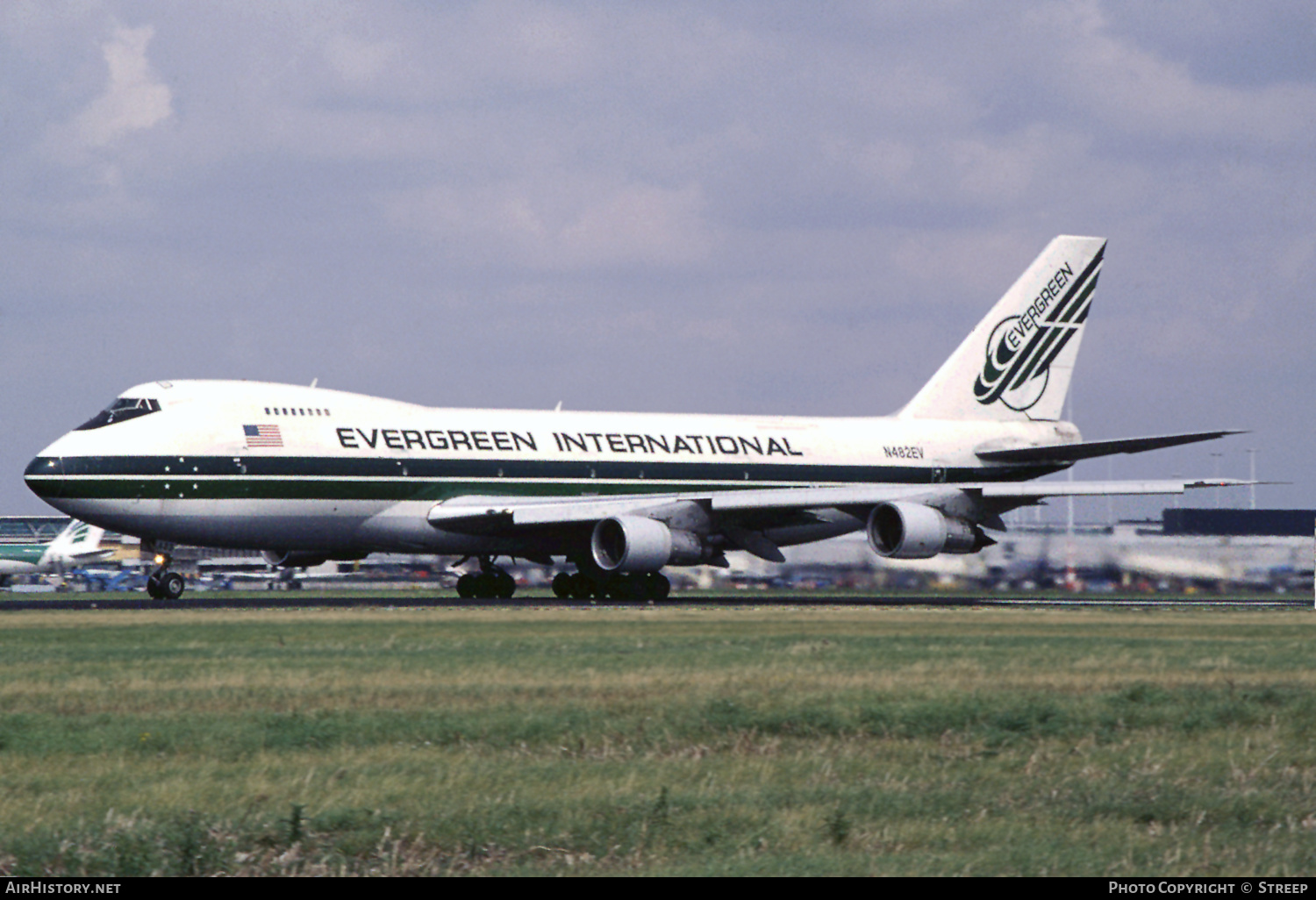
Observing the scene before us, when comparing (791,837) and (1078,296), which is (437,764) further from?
(1078,296)

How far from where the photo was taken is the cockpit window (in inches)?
1698

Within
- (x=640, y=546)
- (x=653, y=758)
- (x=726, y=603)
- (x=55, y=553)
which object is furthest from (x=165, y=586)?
(x=55, y=553)

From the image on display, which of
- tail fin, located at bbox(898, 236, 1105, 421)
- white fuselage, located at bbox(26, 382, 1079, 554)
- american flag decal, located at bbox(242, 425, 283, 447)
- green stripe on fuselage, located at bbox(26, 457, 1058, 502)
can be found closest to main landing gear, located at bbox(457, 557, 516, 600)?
white fuselage, located at bbox(26, 382, 1079, 554)

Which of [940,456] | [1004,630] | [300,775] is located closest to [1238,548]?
[940,456]

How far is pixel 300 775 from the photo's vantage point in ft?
47.1

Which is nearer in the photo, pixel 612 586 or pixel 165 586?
pixel 165 586

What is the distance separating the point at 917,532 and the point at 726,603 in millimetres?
5143

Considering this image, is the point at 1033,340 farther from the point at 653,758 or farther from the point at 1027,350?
the point at 653,758

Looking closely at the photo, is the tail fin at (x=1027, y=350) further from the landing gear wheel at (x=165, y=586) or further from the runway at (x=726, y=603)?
the landing gear wheel at (x=165, y=586)

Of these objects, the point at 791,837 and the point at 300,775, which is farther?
the point at 300,775

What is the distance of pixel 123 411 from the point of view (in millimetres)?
43312

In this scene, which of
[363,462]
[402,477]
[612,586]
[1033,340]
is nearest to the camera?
[363,462]

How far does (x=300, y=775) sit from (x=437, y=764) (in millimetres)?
1220

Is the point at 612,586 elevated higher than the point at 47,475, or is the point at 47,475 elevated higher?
the point at 47,475
